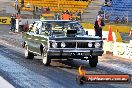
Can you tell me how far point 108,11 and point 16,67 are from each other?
40.7m

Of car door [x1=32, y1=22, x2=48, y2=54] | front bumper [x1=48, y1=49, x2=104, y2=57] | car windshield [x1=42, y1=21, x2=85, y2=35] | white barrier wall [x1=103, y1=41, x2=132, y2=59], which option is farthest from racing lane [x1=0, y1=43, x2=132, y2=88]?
white barrier wall [x1=103, y1=41, x2=132, y2=59]

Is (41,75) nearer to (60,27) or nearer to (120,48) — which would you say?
(60,27)

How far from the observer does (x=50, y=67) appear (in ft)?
42.5

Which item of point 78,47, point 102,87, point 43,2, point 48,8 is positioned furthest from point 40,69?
point 43,2

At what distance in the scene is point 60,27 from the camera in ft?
45.3

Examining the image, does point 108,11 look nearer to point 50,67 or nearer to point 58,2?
point 58,2

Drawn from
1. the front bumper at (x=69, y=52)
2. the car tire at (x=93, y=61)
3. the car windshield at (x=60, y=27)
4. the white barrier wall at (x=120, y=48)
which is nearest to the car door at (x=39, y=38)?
the car windshield at (x=60, y=27)

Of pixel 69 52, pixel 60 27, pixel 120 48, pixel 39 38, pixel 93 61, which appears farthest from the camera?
pixel 120 48

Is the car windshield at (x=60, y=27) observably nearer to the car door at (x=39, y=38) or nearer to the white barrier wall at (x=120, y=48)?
the car door at (x=39, y=38)

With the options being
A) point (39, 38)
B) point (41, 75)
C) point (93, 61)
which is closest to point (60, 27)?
point (39, 38)

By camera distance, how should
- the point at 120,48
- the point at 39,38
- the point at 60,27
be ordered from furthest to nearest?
the point at 120,48, the point at 39,38, the point at 60,27

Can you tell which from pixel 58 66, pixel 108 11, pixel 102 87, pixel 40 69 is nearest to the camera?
pixel 102 87

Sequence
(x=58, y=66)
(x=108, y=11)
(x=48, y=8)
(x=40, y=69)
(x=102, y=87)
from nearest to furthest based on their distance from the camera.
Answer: (x=102, y=87), (x=40, y=69), (x=58, y=66), (x=108, y=11), (x=48, y=8)

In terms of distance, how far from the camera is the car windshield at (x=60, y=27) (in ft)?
44.8
